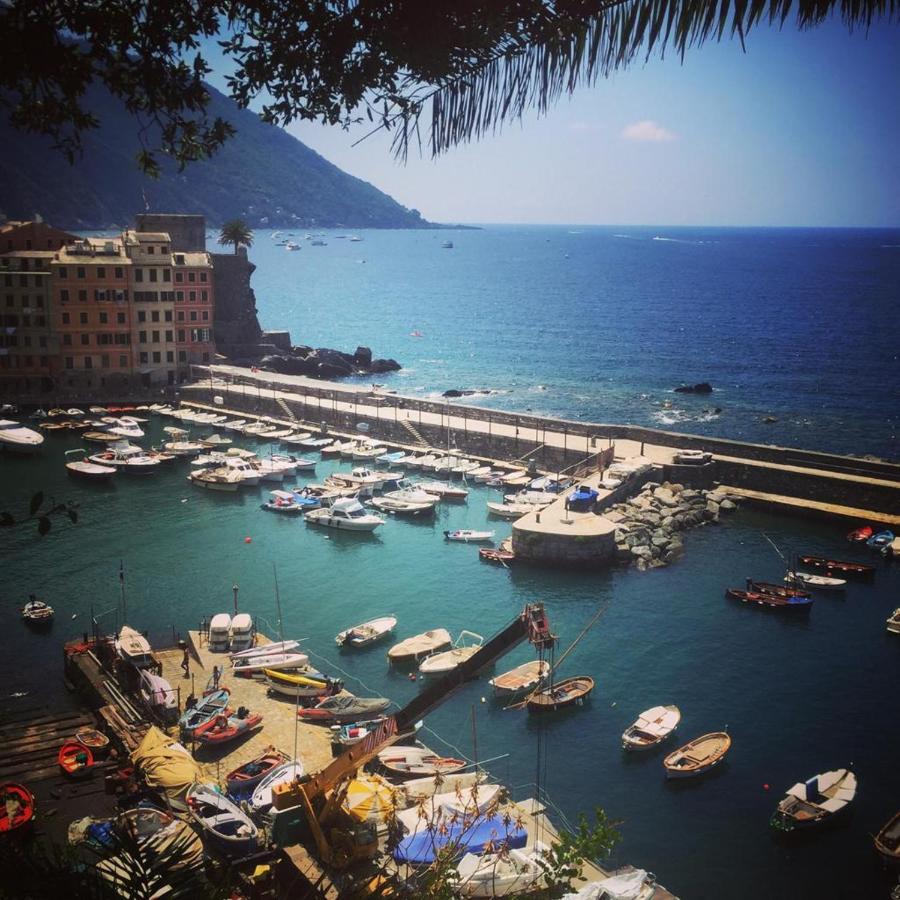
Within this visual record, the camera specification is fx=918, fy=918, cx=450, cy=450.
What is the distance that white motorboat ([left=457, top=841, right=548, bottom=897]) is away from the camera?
1678cm

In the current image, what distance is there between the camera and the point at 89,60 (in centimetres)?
476

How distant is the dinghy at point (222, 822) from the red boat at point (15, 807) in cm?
326

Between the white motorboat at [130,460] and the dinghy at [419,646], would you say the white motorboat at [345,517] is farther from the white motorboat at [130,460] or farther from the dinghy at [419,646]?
the white motorboat at [130,460]

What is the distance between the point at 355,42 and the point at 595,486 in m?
40.8

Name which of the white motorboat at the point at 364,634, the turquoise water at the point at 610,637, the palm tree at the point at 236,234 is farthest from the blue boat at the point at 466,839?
the palm tree at the point at 236,234

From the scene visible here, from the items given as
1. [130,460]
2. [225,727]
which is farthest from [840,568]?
[130,460]

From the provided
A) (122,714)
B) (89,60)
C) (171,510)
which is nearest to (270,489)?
(171,510)

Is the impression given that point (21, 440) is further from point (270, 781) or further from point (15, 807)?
point (270, 781)

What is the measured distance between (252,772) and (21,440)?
122 ft

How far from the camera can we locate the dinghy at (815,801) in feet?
69.2

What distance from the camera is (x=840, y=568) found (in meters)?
36.3

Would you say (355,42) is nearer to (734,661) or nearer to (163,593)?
(734,661)

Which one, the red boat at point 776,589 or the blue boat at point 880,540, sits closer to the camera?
the red boat at point 776,589

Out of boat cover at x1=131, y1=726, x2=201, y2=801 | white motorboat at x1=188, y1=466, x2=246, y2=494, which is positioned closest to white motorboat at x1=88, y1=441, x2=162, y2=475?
white motorboat at x1=188, y1=466, x2=246, y2=494
